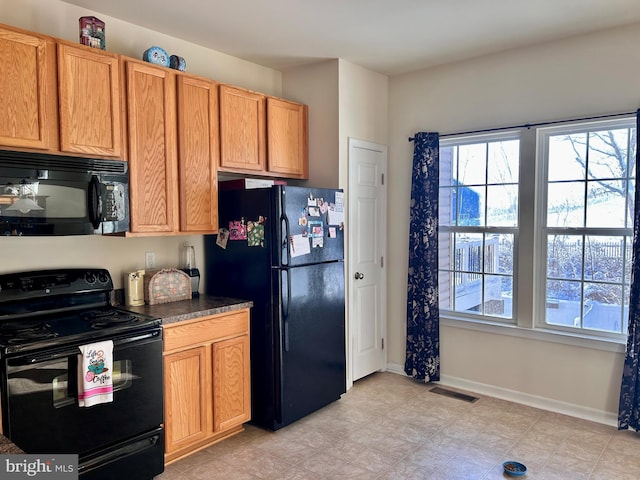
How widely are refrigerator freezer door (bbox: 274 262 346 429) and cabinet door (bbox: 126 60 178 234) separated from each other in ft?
2.74

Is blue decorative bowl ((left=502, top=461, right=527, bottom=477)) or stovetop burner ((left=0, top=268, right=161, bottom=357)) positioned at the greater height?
stovetop burner ((left=0, top=268, right=161, bottom=357))

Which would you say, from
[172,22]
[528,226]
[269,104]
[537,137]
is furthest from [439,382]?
[172,22]

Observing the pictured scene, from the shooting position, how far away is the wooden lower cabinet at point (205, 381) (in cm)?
265

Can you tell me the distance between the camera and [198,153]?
9.98 ft

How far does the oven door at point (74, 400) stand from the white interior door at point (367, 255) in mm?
1781

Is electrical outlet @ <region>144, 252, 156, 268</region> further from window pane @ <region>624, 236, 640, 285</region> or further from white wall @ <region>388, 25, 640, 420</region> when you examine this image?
window pane @ <region>624, 236, 640, 285</region>

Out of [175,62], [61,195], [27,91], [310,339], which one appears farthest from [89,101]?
[310,339]

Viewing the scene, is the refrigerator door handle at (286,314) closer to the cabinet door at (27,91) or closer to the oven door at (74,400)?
the oven door at (74,400)

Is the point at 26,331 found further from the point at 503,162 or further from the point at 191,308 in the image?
the point at 503,162

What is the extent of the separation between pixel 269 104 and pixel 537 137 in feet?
6.45

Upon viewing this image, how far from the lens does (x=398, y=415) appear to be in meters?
3.33

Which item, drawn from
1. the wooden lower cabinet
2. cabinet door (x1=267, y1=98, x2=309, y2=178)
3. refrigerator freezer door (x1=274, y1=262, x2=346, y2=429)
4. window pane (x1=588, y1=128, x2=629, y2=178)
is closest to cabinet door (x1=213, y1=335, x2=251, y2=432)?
the wooden lower cabinet

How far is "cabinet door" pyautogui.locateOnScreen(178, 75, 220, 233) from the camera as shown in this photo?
9.71 ft

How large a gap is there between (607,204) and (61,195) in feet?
11.1
